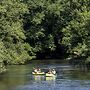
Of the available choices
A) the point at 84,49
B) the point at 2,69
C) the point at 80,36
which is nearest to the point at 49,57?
the point at 80,36

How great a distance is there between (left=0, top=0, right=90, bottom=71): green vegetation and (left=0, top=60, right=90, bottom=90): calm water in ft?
57.7

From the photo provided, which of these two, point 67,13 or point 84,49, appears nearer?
point 84,49

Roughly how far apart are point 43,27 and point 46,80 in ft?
156

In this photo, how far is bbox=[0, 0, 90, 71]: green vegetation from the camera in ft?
314

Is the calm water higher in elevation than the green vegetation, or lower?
lower

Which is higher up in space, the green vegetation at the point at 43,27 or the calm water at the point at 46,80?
the green vegetation at the point at 43,27

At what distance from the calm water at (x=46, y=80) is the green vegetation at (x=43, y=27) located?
17.6 m

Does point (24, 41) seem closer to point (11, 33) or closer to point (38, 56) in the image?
point (38, 56)

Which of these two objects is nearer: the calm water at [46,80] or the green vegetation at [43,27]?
the calm water at [46,80]

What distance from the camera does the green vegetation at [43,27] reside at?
314 ft

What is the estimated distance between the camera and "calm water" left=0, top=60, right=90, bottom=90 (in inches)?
2306

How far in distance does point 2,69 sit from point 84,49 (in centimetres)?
1823

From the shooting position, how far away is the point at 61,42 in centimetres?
10950

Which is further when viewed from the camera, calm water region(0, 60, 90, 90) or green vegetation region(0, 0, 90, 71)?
green vegetation region(0, 0, 90, 71)
